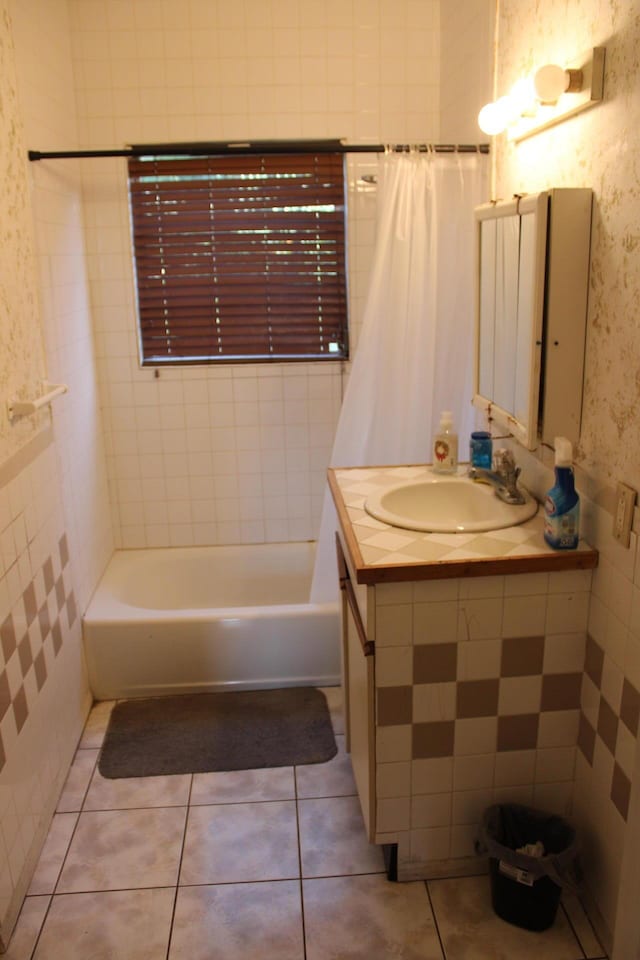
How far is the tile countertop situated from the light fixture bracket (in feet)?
3.09

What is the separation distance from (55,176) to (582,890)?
2.76m

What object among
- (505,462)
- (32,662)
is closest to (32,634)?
(32,662)

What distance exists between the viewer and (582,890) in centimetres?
176

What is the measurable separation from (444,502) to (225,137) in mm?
1869

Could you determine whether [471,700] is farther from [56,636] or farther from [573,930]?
[56,636]

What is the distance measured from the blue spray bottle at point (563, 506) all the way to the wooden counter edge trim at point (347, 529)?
44 cm

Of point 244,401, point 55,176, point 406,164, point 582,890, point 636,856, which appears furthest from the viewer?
point 244,401

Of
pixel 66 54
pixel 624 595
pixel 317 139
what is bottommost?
pixel 624 595

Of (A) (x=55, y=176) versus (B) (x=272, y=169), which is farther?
(B) (x=272, y=169)

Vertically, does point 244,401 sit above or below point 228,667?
above

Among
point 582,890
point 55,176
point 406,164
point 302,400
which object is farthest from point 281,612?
point 55,176

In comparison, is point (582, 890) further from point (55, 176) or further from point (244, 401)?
point (55, 176)

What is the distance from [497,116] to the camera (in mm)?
2016

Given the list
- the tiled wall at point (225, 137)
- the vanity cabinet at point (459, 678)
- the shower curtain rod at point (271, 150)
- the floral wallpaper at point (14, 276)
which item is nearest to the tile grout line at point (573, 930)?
the vanity cabinet at point (459, 678)
